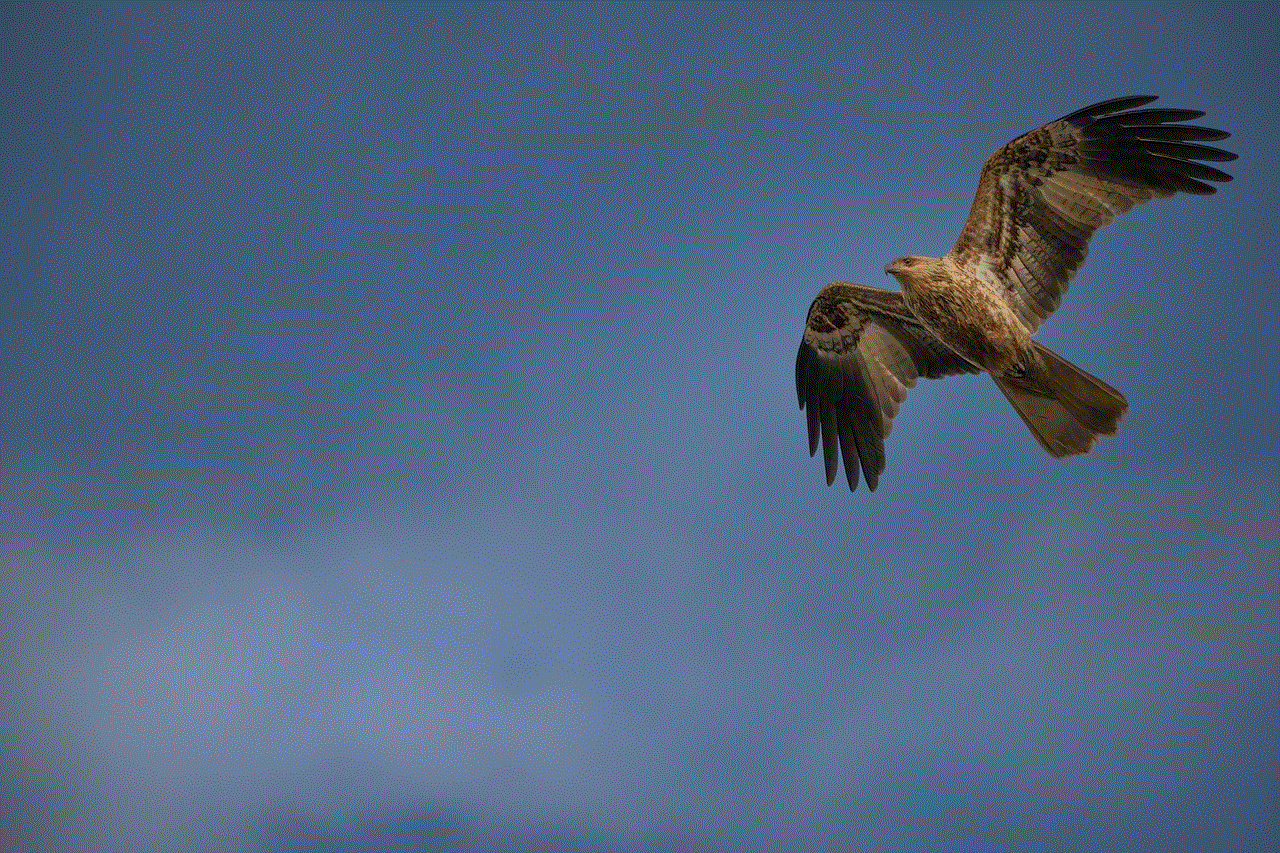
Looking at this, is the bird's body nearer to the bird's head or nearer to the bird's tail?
the bird's head

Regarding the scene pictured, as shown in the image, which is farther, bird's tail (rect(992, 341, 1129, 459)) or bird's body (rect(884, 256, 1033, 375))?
bird's body (rect(884, 256, 1033, 375))

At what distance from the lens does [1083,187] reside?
1052cm

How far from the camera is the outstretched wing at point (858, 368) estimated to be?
1198 cm

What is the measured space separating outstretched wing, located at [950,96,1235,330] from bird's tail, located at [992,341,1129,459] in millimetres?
752

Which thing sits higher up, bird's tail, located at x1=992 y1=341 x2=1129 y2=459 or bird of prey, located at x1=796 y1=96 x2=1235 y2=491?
bird of prey, located at x1=796 y1=96 x2=1235 y2=491

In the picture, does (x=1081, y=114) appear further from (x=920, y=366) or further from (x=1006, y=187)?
(x=920, y=366)

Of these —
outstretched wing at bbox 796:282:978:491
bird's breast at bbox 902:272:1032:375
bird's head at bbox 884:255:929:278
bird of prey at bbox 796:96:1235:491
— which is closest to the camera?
bird of prey at bbox 796:96:1235:491

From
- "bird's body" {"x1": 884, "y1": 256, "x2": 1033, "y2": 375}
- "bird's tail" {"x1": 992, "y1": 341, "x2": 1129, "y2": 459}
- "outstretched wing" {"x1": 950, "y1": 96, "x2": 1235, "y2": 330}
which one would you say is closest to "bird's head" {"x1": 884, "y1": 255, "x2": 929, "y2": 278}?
"bird's body" {"x1": 884, "y1": 256, "x2": 1033, "y2": 375}

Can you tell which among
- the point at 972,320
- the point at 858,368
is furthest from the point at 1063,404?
the point at 858,368

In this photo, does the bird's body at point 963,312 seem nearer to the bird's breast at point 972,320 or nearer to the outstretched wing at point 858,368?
the bird's breast at point 972,320

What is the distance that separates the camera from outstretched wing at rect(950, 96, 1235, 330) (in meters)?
10.2

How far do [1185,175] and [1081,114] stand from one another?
3.11ft

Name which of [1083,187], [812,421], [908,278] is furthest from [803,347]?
[1083,187]

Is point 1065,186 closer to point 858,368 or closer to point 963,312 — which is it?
point 963,312
